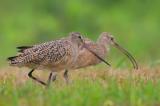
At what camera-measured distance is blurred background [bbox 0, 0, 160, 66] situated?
27500 millimetres

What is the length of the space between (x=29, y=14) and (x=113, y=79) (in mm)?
15634

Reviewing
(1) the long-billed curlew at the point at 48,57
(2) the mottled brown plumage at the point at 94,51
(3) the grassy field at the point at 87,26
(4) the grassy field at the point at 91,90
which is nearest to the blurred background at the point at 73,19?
(3) the grassy field at the point at 87,26

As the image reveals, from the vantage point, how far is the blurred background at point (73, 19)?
90.2 feet

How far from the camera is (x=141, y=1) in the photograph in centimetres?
2933

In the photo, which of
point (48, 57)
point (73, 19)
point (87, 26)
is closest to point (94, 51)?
point (48, 57)

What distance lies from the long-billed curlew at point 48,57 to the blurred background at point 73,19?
40.6ft

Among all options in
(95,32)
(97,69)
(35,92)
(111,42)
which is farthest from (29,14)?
(35,92)

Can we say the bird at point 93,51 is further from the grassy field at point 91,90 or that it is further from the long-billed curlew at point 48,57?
the grassy field at point 91,90

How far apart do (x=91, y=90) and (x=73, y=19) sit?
16640 millimetres

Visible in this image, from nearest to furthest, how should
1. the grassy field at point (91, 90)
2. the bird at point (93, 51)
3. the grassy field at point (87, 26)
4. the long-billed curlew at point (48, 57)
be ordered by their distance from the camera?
the grassy field at point (91, 90) → the long-billed curlew at point (48, 57) → the grassy field at point (87, 26) → the bird at point (93, 51)

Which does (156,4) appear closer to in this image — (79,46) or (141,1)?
(141,1)

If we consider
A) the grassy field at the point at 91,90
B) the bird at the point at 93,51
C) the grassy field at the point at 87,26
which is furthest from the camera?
the bird at the point at 93,51

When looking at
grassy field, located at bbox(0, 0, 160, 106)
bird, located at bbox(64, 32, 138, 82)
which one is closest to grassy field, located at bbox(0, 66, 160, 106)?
grassy field, located at bbox(0, 0, 160, 106)

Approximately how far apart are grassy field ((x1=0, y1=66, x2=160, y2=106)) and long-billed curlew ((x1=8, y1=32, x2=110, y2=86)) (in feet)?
0.68
